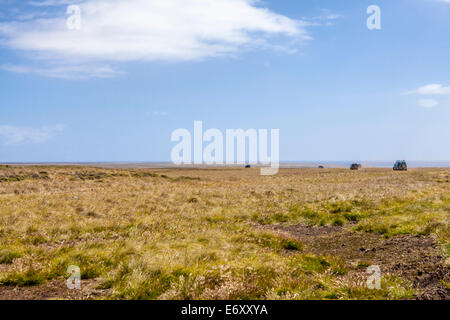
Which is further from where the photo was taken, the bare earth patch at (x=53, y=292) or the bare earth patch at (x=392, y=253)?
the bare earth patch at (x=392, y=253)

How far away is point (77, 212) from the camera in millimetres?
17766

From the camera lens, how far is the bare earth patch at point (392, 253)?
23.1 feet

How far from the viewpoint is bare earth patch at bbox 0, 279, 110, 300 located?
679cm

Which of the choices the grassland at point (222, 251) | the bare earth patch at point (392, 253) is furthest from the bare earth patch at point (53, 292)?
the bare earth patch at point (392, 253)

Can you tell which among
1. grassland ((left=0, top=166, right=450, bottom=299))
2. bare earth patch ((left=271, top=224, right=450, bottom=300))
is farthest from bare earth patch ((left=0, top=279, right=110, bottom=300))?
bare earth patch ((left=271, top=224, right=450, bottom=300))

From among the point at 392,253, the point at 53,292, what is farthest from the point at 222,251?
the point at 392,253

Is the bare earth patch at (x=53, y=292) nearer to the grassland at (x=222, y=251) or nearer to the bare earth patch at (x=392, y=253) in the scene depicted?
the grassland at (x=222, y=251)

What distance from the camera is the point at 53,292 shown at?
7.13 metres

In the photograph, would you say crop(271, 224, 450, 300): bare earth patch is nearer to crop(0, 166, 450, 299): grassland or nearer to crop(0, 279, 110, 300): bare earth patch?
crop(0, 166, 450, 299): grassland

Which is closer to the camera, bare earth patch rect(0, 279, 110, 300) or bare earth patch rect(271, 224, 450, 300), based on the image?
bare earth patch rect(0, 279, 110, 300)

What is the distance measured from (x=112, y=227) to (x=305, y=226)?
8721mm

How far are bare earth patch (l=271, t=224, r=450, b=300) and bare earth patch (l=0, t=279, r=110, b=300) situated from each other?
5990 mm

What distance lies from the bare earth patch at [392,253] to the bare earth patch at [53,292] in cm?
599

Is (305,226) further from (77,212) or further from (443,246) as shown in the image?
(77,212)
